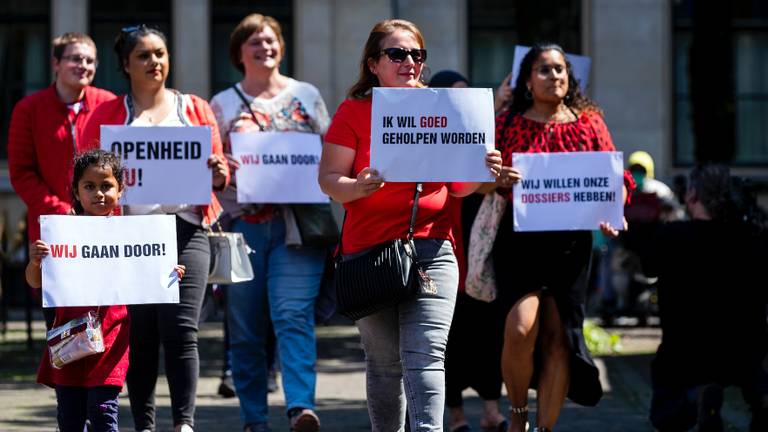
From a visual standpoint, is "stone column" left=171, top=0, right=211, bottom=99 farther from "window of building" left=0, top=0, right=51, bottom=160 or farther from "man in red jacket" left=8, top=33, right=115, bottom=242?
"man in red jacket" left=8, top=33, right=115, bottom=242

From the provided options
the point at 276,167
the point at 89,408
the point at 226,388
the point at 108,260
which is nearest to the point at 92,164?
the point at 108,260

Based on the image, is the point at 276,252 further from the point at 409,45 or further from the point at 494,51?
the point at 494,51

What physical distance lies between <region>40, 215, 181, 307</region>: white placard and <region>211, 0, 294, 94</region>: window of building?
13.8 m

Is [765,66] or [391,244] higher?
[765,66]

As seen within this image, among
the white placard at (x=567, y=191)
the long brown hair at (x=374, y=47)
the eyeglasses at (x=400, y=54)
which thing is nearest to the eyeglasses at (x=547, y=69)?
the white placard at (x=567, y=191)

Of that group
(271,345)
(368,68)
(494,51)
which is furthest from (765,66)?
(368,68)

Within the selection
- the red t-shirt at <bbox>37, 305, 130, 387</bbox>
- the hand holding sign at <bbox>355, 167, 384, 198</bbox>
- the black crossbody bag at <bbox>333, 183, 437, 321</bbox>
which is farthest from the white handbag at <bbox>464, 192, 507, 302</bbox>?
the red t-shirt at <bbox>37, 305, 130, 387</bbox>

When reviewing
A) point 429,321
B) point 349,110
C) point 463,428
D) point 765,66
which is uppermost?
point 765,66

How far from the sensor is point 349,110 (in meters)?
6.64

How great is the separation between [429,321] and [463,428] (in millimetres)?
2221

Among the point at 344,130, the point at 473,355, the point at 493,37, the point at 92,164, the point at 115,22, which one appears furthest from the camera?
the point at 493,37

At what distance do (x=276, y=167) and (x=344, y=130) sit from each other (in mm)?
1824

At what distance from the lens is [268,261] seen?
8508 mm

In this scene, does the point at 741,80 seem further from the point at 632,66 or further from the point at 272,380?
the point at 272,380
